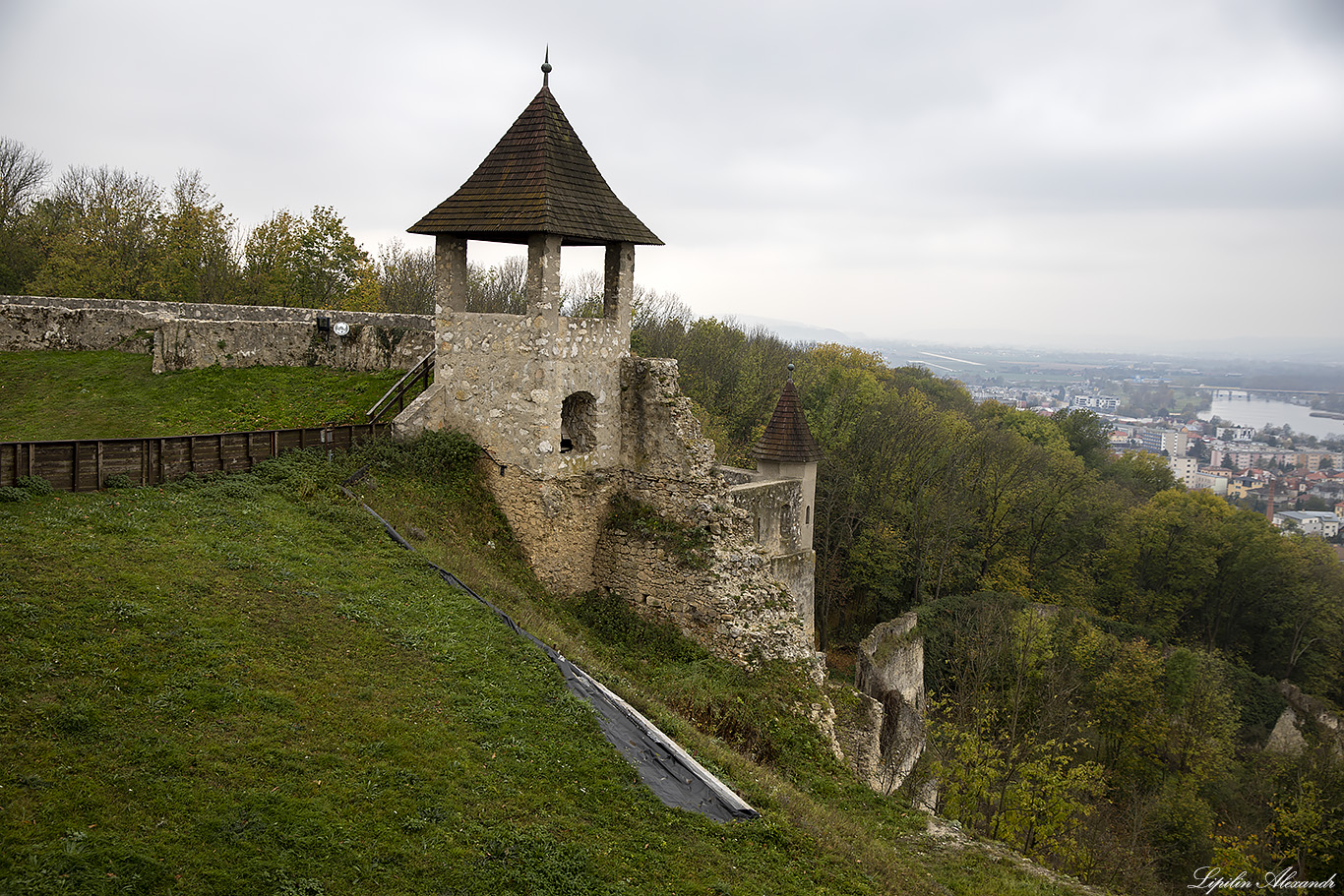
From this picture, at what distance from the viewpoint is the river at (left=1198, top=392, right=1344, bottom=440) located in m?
75.8

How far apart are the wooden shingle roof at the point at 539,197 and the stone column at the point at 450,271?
0.28 m

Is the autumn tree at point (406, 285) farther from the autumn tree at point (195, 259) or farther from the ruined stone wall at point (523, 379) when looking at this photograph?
the ruined stone wall at point (523, 379)

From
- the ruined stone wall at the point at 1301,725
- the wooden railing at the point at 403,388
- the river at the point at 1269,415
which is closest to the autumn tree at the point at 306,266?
the wooden railing at the point at 403,388

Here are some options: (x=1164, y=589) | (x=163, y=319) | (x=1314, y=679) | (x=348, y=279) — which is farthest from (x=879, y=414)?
(x=163, y=319)

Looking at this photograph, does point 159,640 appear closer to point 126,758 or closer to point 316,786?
point 126,758

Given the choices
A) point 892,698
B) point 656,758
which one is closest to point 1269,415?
point 892,698

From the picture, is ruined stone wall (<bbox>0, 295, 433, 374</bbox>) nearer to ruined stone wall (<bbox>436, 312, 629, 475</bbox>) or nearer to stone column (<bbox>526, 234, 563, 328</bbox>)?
ruined stone wall (<bbox>436, 312, 629, 475</bbox>)

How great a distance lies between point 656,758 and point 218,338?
14552 millimetres

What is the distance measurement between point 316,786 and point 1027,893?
7.68m

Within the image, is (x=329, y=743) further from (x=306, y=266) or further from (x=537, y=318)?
(x=306, y=266)

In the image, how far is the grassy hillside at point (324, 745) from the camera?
533 cm

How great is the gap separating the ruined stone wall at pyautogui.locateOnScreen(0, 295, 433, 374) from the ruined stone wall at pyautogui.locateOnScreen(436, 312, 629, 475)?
3740mm

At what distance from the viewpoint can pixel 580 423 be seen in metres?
14.7

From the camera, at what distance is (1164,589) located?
41344mm
